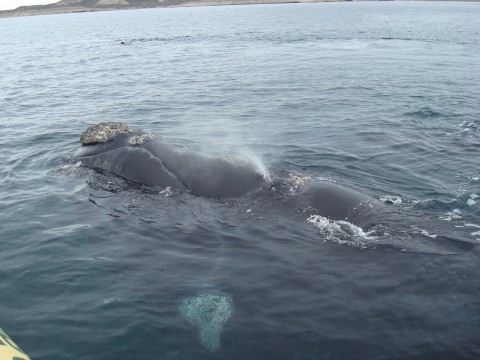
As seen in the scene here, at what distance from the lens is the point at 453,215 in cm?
1389

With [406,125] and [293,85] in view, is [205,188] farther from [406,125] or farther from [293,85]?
[293,85]

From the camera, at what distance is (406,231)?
11875mm

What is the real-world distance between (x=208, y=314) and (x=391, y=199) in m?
8.44

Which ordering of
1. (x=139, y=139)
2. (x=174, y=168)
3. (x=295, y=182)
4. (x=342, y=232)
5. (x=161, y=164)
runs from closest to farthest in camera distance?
1. (x=342, y=232)
2. (x=295, y=182)
3. (x=174, y=168)
4. (x=161, y=164)
5. (x=139, y=139)

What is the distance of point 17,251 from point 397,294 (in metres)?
10.9

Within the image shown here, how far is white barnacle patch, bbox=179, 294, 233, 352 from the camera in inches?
364

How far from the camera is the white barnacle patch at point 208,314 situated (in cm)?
923

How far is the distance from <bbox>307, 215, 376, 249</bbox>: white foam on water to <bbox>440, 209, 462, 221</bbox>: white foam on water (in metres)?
3.28

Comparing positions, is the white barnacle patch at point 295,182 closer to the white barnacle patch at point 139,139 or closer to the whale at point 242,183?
the whale at point 242,183

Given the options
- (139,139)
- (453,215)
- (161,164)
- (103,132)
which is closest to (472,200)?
(453,215)

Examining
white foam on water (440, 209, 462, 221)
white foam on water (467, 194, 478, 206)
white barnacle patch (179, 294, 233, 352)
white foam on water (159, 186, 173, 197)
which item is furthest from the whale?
white barnacle patch (179, 294, 233, 352)

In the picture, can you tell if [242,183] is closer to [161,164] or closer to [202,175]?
[202,175]

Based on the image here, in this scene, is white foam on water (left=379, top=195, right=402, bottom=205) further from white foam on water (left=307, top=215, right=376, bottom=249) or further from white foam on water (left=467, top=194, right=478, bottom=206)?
white foam on water (left=307, top=215, right=376, bottom=249)

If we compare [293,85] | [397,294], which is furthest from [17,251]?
[293,85]
